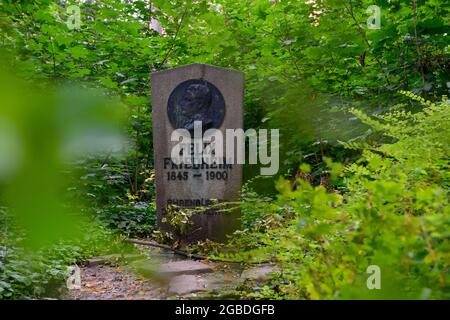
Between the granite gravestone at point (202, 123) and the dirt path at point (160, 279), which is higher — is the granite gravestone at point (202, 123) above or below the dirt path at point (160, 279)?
above

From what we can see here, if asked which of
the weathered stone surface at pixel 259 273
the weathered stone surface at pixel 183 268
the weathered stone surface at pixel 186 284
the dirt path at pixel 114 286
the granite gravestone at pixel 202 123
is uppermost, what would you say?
the granite gravestone at pixel 202 123

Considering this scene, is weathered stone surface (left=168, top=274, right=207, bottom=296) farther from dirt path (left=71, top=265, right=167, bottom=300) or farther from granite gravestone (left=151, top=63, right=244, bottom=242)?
granite gravestone (left=151, top=63, right=244, bottom=242)

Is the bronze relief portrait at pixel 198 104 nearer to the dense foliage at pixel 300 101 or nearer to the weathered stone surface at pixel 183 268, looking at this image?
the dense foliage at pixel 300 101

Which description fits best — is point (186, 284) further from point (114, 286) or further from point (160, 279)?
point (114, 286)

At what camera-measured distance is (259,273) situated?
324cm

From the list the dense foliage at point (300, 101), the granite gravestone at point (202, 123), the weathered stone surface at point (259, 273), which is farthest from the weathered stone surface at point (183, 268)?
the granite gravestone at point (202, 123)

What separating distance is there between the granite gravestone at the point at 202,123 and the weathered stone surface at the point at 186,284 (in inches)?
58.8

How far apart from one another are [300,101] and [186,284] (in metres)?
3.12

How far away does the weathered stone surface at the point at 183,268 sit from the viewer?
11.3 ft

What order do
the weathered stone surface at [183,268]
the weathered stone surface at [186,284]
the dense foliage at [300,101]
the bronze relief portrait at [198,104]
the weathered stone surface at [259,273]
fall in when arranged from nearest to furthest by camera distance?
1. the dense foliage at [300,101]
2. the weathered stone surface at [186,284]
3. the weathered stone surface at [259,273]
4. the weathered stone surface at [183,268]
5. the bronze relief portrait at [198,104]

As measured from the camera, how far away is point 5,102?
0.57 m

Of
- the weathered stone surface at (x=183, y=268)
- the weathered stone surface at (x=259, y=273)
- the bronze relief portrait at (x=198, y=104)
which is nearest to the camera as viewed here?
the weathered stone surface at (x=259, y=273)

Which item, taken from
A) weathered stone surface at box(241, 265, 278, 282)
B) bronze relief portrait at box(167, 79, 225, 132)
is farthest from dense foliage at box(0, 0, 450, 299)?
bronze relief portrait at box(167, 79, 225, 132)

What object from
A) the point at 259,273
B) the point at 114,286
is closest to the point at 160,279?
the point at 114,286
